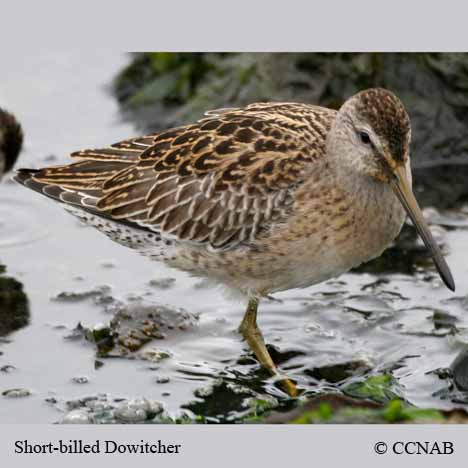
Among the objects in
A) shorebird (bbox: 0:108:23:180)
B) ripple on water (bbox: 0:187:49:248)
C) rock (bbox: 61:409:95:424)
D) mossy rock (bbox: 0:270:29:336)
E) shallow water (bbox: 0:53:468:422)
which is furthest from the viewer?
shorebird (bbox: 0:108:23:180)

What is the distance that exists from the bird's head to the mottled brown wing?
29 centimetres

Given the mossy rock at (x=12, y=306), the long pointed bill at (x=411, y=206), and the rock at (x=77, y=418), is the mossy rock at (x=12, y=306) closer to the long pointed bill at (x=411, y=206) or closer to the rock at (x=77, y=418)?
the rock at (x=77, y=418)

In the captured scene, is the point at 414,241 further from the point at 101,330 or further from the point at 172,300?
the point at 101,330

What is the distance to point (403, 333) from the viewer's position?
7.87 metres

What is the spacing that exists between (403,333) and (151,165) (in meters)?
2.08

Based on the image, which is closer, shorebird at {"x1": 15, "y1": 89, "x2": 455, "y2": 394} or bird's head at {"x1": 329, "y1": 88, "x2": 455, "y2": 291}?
bird's head at {"x1": 329, "y1": 88, "x2": 455, "y2": 291}

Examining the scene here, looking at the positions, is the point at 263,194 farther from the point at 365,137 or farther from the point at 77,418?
the point at 77,418

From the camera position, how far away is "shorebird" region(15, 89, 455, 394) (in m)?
6.83

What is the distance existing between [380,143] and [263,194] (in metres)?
0.90

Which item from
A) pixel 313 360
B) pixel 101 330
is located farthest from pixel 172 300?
pixel 313 360

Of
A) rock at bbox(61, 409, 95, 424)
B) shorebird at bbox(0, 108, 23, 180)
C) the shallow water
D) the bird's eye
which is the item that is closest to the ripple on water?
the shallow water

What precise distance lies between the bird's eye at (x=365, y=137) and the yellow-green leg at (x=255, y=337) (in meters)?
1.35

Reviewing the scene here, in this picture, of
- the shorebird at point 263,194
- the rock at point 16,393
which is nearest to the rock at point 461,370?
the shorebird at point 263,194

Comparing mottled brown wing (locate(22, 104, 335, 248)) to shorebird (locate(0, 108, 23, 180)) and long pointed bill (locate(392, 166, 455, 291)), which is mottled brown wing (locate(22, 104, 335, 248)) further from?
shorebird (locate(0, 108, 23, 180))
